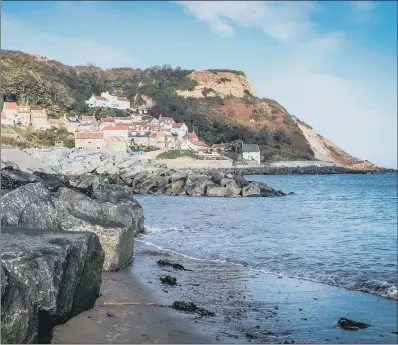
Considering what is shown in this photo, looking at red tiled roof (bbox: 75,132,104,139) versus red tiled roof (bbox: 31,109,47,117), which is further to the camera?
red tiled roof (bbox: 31,109,47,117)

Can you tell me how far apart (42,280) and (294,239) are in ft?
43.1

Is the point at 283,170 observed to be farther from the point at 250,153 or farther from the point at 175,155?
the point at 175,155

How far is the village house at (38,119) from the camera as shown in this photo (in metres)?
76.5

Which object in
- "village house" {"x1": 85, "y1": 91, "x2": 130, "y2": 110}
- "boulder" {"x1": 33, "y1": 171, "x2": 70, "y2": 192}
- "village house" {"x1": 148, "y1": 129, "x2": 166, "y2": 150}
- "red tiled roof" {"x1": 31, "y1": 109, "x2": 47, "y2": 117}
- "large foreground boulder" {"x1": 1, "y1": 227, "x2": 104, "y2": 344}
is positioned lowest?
"large foreground boulder" {"x1": 1, "y1": 227, "x2": 104, "y2": 344}

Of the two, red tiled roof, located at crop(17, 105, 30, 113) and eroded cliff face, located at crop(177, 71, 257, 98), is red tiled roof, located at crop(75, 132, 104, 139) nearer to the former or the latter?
red tiled roof, located at crop(17, 105, 30, 113)

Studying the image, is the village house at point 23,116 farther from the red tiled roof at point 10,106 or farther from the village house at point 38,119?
the red tiled roof at point 10,106

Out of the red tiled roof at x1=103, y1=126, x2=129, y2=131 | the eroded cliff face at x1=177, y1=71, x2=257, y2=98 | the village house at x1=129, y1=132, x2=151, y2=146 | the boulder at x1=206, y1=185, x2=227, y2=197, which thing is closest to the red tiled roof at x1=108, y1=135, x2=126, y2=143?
the red tiled roof at x1=103, y1=126, x2=129, y2=131

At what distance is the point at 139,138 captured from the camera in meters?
84.3

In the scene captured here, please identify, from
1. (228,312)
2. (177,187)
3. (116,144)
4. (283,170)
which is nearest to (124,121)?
(116,144)

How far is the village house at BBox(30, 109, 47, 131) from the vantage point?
76.5m

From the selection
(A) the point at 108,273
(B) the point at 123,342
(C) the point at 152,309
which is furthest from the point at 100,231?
(B) the point at 123,342

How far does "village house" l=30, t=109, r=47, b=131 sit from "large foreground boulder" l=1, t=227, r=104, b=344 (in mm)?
74036

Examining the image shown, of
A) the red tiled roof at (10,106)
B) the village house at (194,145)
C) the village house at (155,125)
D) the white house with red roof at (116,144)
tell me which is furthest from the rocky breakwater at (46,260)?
the village house at (155,125)

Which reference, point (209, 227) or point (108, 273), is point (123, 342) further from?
point (209, 227)
